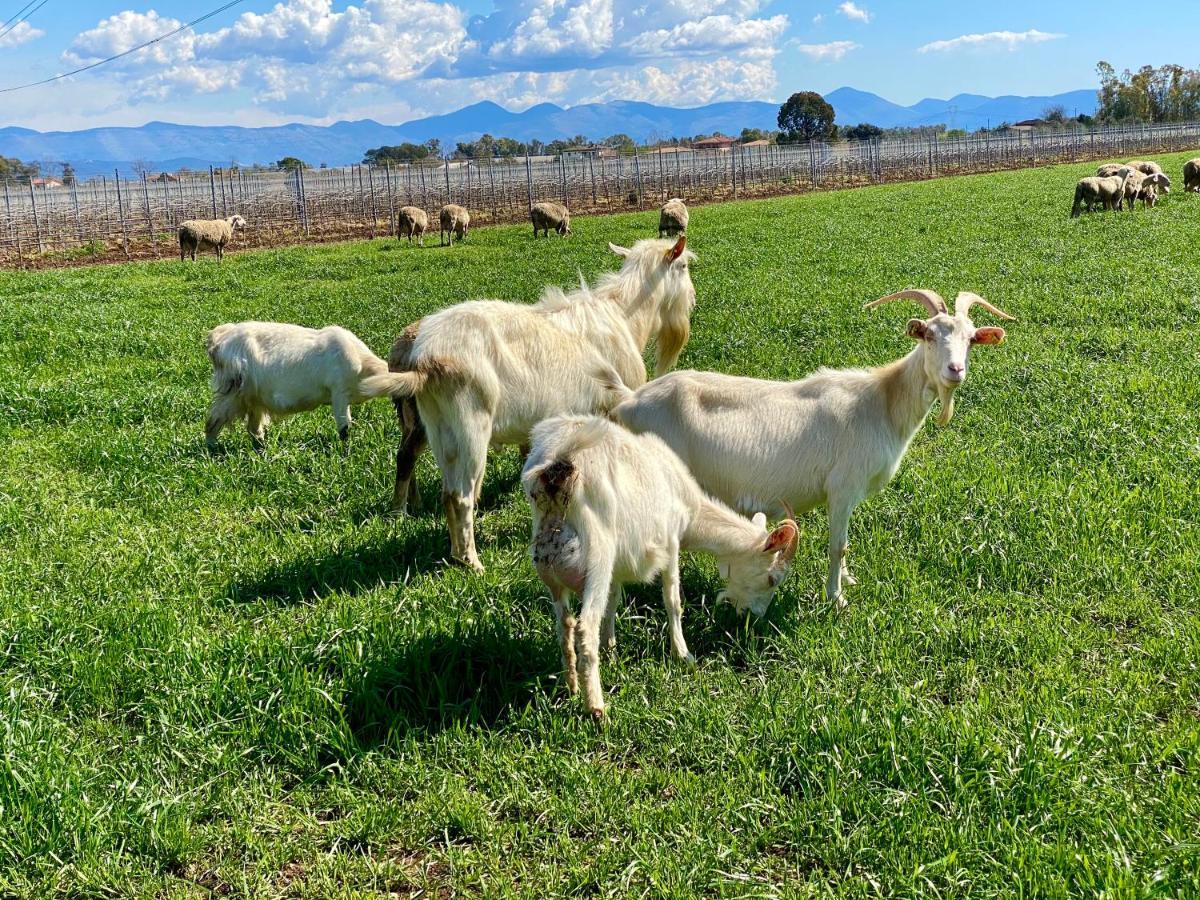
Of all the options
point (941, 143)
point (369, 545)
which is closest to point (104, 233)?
point (369, 545)

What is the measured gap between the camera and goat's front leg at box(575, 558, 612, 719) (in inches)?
147

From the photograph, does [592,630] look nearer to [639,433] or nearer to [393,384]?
[639,433]

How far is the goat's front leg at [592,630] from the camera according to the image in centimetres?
374

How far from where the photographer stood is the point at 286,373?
7.72 meters

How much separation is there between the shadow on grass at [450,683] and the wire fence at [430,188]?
102ft

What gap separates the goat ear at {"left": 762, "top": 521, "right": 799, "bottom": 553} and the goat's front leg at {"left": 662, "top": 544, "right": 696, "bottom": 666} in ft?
1.56

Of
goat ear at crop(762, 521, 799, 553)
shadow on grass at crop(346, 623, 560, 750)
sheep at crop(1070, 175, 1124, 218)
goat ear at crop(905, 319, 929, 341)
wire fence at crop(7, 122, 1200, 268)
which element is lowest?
shadow on grass at crop(346, 623, 560, 750)

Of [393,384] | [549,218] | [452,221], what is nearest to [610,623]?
[393,384]

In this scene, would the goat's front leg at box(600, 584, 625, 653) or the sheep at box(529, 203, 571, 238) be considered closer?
the goat's front leg at box(600, 584, 625, 653)

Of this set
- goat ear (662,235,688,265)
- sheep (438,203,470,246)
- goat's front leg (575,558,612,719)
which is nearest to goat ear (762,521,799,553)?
goat's front leg (575,558,612,719)

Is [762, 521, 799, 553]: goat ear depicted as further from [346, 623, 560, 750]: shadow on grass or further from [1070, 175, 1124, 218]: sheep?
[1070, 175, 1124, 218]: sheep

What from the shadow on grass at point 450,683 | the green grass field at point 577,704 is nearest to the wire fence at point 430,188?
the green grass field at point 577,704

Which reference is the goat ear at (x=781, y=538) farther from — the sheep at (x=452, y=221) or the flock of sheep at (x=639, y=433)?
the sheep at (x=452, y=221)

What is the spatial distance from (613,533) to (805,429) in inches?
65.6
